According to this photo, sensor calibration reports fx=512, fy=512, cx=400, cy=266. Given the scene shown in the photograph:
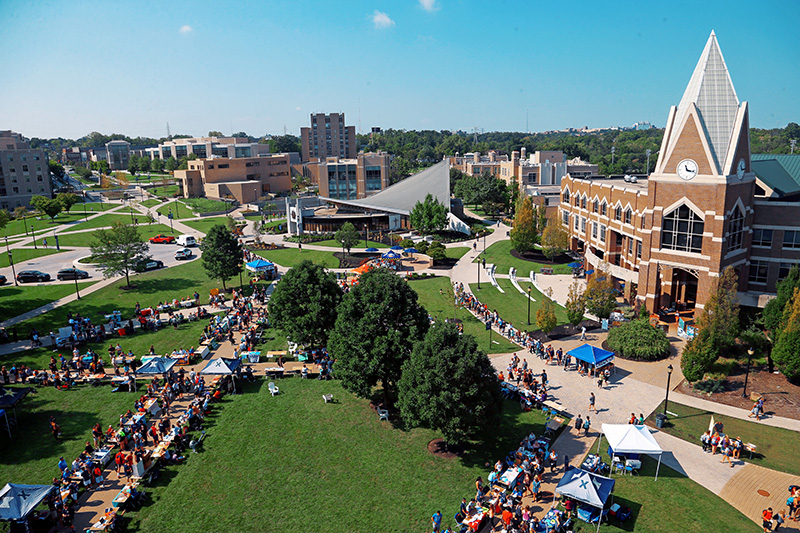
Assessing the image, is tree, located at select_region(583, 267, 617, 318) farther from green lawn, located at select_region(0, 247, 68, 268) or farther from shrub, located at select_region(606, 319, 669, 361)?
green lawn, located at select_region(0, 247, 68, 268)

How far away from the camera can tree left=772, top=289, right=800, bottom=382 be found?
2883cm

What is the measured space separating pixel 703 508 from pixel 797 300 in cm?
1578

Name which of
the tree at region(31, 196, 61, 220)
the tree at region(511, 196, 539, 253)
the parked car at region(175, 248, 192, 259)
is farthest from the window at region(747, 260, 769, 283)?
the tree at region(31, 196, 61, 220)

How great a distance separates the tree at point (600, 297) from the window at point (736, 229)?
9.10m

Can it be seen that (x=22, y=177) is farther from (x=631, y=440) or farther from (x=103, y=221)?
(x=631, y=440)

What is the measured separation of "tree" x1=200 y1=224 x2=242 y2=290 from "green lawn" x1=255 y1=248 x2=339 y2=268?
12483 millimetres

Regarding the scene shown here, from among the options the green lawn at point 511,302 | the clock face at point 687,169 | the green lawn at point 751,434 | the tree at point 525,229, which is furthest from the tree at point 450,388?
the tree at point 525,229

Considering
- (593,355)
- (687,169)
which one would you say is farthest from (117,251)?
(687,169)

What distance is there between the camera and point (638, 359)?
34.5 meters

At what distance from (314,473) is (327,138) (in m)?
180

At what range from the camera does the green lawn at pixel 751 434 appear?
23.4 meters

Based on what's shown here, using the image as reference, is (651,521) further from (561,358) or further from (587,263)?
(587,263)

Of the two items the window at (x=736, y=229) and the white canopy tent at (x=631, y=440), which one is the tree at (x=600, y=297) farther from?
the white canopy tent at (x=631, y=440)

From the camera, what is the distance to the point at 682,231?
1539 inches
